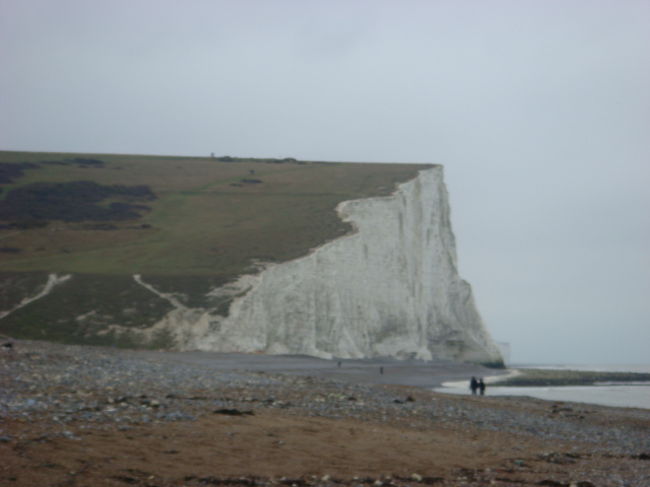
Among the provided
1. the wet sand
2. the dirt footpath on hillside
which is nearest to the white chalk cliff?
the wet sand

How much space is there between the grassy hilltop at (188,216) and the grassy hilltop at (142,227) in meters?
0.13

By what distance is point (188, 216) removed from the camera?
67625 mm

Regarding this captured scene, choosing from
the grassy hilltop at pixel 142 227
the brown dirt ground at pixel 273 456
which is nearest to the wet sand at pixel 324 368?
the grassy hilltop at pixel 142 227

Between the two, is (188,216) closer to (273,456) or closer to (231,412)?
(231,412)

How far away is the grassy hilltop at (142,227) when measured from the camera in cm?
4325

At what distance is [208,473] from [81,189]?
71.4 metres

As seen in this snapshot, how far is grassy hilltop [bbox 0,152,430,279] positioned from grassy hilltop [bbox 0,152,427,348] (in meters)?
0.13

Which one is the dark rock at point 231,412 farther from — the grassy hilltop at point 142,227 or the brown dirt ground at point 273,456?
the grassy hilltop at point 142,227

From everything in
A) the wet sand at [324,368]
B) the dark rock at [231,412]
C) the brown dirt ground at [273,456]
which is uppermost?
the wet sand at [324,368]

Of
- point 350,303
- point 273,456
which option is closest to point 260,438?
point 273,456

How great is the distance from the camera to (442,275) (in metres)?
62.8

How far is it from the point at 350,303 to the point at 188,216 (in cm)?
2169

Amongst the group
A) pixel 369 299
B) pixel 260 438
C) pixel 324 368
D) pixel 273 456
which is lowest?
pixel 273 456

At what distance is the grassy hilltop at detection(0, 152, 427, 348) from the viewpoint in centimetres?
4325
